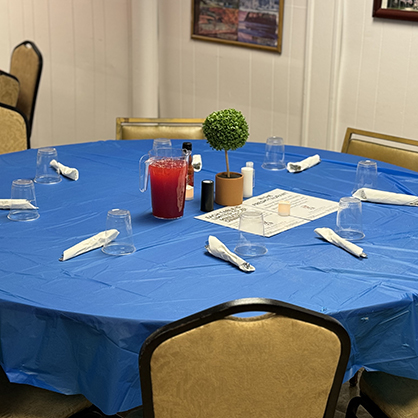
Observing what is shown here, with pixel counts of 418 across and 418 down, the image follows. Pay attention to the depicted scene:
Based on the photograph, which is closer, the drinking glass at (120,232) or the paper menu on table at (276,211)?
the drinking glass at (120,232)

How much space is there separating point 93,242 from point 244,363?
721mm

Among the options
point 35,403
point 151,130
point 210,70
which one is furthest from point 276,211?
point 210,70

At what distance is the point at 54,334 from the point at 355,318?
2.26ft

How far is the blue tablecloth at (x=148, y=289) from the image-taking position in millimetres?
1401

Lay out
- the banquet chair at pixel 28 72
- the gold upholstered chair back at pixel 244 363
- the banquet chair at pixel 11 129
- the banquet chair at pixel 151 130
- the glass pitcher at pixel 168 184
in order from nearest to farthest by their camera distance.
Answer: the gold upholstered chair back at pixel 244 363 → the glass pitcher at pixel 168 184 → the banquet chair at pixel 11 129 → the banquet chair at pixel 151 130 → the banquet chair at pixel 28 72

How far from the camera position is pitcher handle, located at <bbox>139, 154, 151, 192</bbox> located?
6.60 ft

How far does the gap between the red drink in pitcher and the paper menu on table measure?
0.30 feet

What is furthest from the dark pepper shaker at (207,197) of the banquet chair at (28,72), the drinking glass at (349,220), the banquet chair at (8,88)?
the banquet chair at (28,72)

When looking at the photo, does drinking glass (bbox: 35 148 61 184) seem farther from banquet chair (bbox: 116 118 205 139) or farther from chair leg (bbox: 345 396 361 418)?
chair leg (bbox: 345 396 361 418)

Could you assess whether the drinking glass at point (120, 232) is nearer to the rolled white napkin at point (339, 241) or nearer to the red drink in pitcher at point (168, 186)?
the red drink in pitcher at point (168, 186)

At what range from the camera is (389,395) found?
165cm

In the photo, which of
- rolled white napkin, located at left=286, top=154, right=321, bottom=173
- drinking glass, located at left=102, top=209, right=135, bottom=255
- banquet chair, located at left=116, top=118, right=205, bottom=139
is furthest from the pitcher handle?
banquet chair, located at left=116, top=118, right=205, bottom=139

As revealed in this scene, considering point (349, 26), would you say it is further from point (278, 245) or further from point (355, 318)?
point (355, 318)

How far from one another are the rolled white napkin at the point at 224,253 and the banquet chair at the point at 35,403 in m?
0.51
